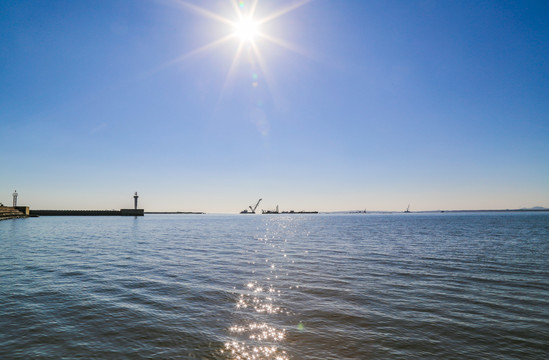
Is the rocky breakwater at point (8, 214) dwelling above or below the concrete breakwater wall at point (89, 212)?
above

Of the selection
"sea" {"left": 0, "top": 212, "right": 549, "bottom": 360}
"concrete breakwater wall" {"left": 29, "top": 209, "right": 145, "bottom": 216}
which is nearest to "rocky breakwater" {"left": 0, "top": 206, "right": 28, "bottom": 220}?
"concrete breakwater wall" {"left": 29, "top": 209, "right": 145, "bottom": 216}

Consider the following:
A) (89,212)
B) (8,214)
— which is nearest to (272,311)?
(8,214)

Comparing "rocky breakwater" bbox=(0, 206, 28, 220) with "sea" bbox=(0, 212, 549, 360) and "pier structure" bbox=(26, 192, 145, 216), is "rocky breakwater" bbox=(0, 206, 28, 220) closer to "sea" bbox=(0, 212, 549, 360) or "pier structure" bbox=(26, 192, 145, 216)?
"pier structure" bbox=(26, 192, 145, 216)

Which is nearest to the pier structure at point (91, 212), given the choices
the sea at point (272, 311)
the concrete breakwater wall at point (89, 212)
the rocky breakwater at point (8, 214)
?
the concrete breakwater wall at point (89, 212)

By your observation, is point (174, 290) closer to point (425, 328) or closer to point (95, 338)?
point (95, 338)

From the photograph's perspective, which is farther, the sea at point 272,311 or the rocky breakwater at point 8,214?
the rocky breakwater at point 8,214

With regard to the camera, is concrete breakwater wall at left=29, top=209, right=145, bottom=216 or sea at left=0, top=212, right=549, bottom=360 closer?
sea at left=0, top=212, right=549, bottom=360

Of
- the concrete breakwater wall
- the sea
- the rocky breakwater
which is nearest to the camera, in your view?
the sea

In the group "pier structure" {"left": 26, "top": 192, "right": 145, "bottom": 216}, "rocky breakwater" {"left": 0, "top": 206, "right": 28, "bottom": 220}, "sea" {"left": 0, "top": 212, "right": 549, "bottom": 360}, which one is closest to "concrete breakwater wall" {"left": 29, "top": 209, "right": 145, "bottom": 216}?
"pier structure" {"left": 26, "top": 192, "right": 145, "bottom": 216}

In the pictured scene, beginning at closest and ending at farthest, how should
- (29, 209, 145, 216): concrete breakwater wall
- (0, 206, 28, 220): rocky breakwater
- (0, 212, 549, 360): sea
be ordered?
(0, 212, 549, 360): sea < (0, 206, 28, 220): rocky breakwater < (29, 209, 145, 216): concrete breakwater wall

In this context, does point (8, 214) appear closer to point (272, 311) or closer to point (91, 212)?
point (91, 212)

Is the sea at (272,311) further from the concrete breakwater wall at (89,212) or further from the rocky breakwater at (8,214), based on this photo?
the concrete breakwater wall at (89,212)

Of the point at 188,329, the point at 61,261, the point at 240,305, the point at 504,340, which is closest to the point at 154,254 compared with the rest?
the point at 61,261

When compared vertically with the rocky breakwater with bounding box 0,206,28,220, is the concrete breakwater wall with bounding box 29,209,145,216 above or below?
below
